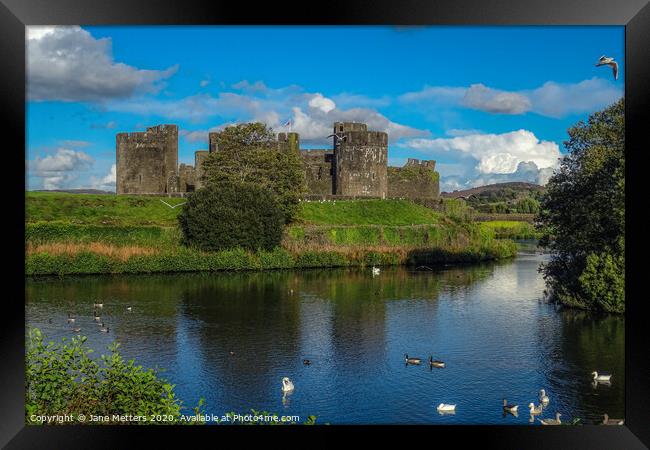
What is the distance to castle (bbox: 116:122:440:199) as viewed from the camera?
4288 cm

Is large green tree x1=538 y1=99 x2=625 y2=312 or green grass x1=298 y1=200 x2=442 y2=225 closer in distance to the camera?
large green tree x1=538 y1=99 x2=625 y2=312

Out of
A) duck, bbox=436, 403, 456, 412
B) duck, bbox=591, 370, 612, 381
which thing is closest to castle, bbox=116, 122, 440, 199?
duck, bbox=591, 370, 612, 381

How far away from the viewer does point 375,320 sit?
728 inches

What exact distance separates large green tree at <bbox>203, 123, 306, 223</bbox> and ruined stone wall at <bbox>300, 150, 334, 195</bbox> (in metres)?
9.96

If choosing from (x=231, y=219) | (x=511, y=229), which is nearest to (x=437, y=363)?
(x=231, y=219)

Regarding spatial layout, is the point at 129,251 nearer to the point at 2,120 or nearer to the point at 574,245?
the point at 574,245

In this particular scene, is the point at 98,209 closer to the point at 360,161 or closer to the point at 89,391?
the point at 360,161

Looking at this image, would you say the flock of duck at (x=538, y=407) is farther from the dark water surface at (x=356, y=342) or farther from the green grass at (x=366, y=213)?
the green grass at (x=366, y=213)

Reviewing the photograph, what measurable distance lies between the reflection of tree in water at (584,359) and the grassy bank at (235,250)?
1552 centimetres

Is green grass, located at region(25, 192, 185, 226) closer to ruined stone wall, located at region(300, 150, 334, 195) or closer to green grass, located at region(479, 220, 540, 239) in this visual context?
ruined stone wall, located at region(300, 150, 334, 195)

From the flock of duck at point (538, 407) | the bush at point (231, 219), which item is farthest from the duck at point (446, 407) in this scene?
the bush at point (231, 219)

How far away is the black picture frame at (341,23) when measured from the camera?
643 cm

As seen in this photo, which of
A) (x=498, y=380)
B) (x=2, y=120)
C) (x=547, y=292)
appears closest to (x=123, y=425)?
(x=2, y=120)

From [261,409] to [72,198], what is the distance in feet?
92.7
